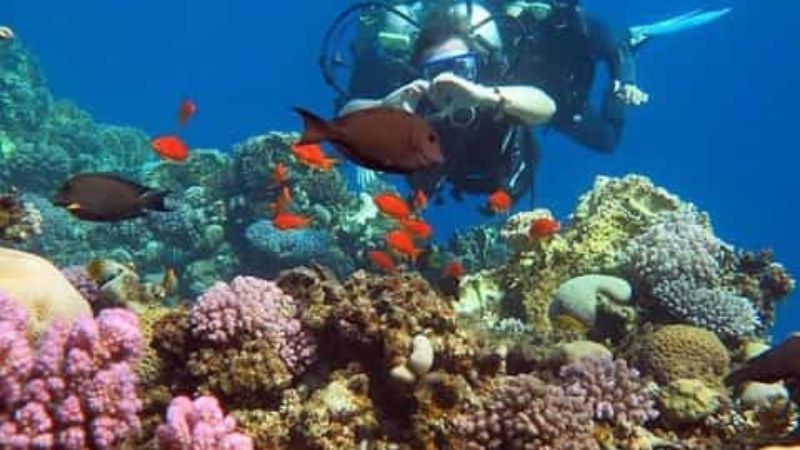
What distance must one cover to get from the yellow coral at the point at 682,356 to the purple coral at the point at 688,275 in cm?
80

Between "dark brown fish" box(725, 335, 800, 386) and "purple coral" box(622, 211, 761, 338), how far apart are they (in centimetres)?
198

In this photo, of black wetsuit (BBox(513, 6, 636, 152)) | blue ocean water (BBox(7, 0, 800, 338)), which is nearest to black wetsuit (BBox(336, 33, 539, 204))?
black wetsuit (BBox(513, 6, 636, 152))

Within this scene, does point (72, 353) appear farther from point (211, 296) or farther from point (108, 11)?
point (108, 11)

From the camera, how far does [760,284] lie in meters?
6.88

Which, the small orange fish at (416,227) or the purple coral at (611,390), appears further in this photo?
the small orange fish at (416,227)

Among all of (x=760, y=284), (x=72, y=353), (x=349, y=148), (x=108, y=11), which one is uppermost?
(x=108, y=11)

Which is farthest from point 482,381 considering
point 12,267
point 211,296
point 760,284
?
point 760,284

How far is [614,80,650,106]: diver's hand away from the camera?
11125mm

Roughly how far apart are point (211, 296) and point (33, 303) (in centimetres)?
92

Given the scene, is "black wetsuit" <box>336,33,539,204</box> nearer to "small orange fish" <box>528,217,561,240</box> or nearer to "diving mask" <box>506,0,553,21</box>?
"small orange fish" <box>528,217,561,240</box>

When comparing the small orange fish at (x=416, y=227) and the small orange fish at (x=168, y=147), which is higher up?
the small orange fish at (x=168, y=147)

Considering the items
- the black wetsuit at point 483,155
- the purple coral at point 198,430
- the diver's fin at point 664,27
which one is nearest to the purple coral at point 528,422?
the purple coral at point 198,430

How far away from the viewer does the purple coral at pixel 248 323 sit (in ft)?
13.0

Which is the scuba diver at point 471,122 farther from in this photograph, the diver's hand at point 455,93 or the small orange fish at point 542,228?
the small orange fish at point 542,228
